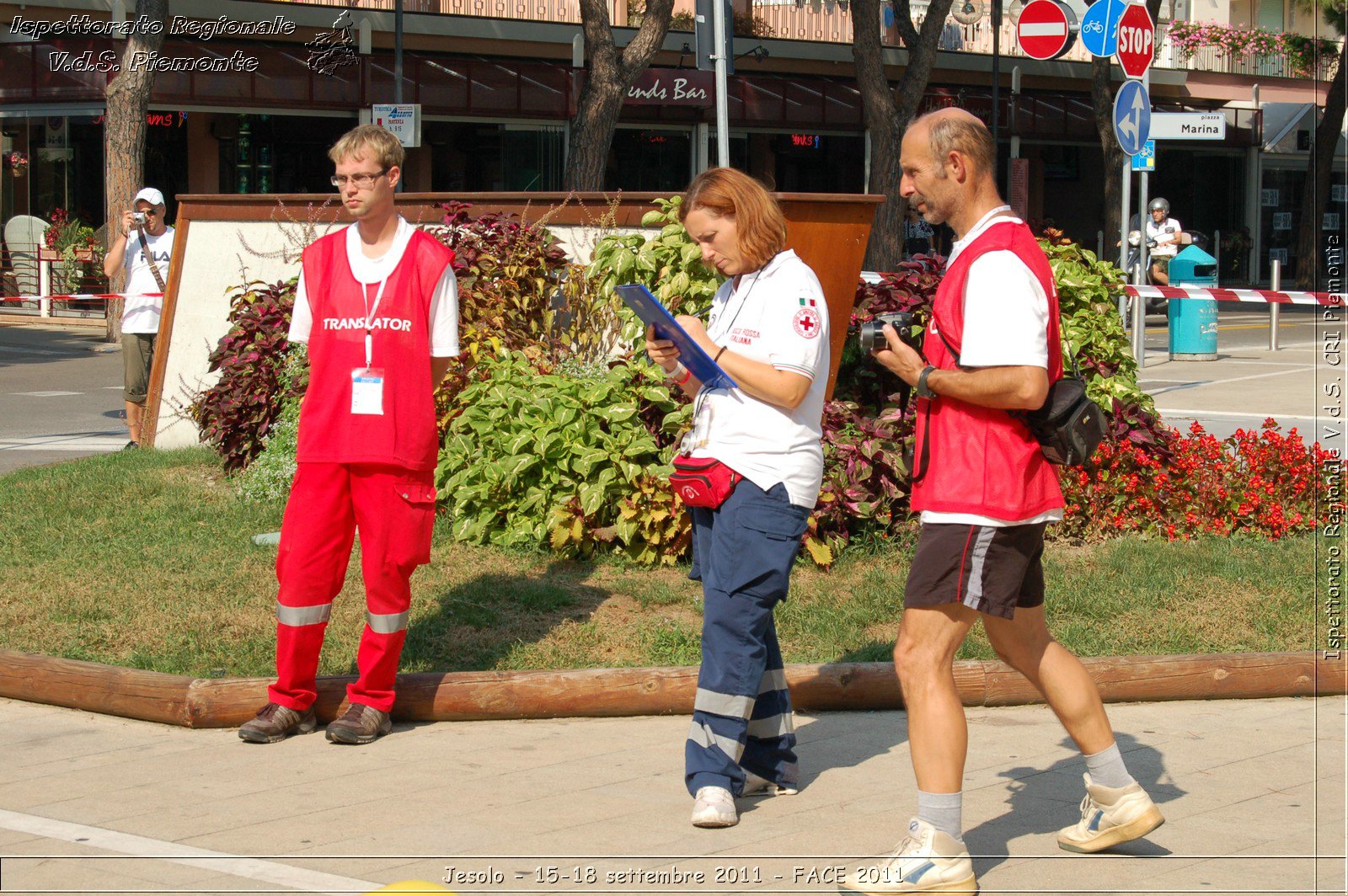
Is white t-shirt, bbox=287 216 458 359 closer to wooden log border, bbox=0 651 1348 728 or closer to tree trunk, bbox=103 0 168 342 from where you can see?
wooden log border, bbox=0 651 1348 728

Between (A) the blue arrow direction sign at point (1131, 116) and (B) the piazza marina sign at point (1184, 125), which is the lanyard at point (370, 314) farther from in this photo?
(B) the piazza marina sign at point (1184, 125)

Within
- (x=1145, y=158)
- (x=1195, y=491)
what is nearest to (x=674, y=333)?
(x=1195, y=491)

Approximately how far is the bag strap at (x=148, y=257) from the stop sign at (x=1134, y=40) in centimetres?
828

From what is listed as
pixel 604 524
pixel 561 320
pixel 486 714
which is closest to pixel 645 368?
pixel 604 524

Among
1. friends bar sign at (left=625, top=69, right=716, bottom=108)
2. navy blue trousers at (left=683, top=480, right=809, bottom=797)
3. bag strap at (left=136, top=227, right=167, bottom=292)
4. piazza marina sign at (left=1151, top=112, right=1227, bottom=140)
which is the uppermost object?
friends bar sign at (left=625, top=69, right=716, bottom=108)

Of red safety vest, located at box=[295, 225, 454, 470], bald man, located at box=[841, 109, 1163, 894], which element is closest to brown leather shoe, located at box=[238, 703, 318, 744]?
red safety vest, located at box=[295, 225, 454, 470]

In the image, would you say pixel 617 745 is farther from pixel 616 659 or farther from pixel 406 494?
pixel 406 494

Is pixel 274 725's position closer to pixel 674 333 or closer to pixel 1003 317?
pixel 674 333

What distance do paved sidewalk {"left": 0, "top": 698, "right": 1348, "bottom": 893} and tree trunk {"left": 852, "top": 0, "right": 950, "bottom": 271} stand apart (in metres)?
19.6

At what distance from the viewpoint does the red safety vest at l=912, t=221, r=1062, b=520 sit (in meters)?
4.06

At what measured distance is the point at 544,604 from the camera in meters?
6.80

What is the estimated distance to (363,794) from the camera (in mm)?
4953

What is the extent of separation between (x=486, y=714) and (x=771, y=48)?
A: 1216 inches

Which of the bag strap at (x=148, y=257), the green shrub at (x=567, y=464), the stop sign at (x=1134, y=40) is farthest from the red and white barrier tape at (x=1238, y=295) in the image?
the bag strap at (x=148, y=257)
